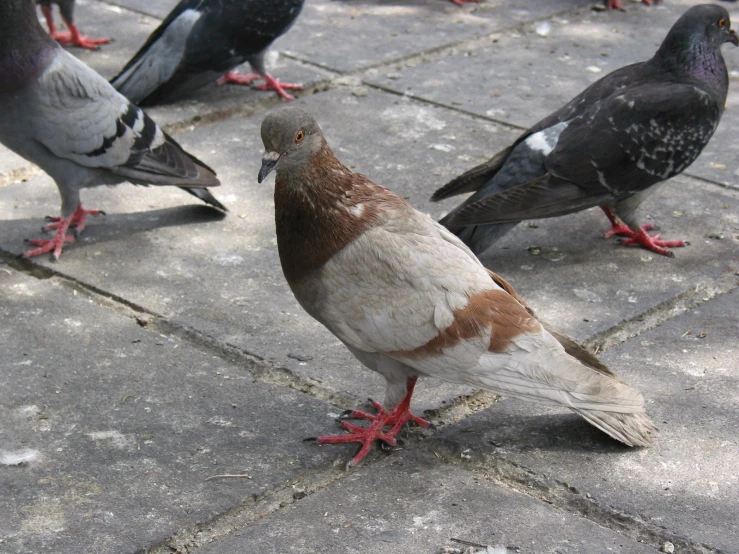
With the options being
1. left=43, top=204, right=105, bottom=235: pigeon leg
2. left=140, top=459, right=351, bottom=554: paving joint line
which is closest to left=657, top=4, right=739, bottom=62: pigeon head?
left=140, top=459, right=351, bottom=554: paving joint line

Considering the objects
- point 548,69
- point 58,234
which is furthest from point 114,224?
point 548,69

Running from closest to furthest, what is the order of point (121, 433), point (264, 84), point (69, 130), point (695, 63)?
point (121, 433) → point (69, 130) → point (695, 63) → point (264, 84)

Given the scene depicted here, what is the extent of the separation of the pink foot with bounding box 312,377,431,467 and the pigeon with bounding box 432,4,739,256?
1.32m

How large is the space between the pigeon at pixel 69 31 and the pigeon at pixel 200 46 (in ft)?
3.21

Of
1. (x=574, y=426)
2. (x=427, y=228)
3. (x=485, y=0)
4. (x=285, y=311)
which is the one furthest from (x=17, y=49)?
(x=485, y=0)

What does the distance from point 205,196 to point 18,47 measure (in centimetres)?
108

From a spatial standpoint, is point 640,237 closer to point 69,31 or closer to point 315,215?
point 315,215

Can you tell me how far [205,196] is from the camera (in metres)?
4.96

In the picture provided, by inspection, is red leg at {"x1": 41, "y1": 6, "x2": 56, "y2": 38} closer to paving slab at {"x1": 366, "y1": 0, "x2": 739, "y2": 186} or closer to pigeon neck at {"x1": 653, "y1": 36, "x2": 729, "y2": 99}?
paving slab at {"x1": 366, "y1": 0, "x2": 739, "y2": 186}

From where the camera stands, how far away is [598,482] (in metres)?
3.10

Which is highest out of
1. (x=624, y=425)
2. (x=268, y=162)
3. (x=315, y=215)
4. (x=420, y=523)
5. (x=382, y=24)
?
(x=268, y=162)

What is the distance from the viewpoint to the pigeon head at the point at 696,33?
484cm

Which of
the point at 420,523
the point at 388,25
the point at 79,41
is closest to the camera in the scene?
the point at 420,523

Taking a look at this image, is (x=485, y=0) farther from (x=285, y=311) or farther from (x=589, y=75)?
(x=285, y=311)
